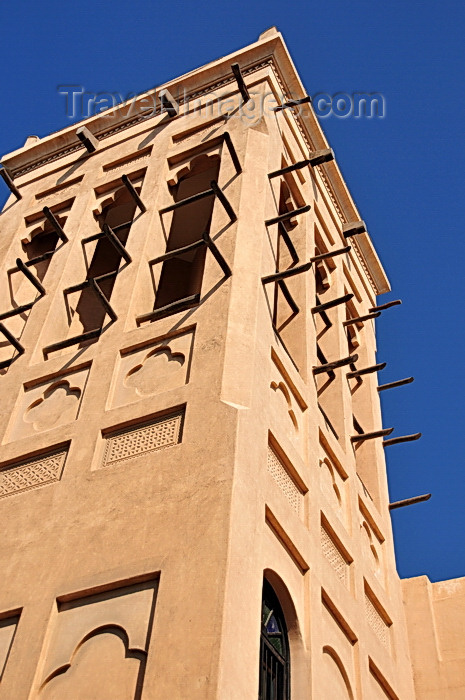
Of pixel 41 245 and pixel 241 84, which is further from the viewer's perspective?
pixel 41 245

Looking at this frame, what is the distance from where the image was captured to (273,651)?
6.07 m

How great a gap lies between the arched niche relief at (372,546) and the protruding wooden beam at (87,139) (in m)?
6.00

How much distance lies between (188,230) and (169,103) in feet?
5.40

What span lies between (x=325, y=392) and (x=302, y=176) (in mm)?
2955

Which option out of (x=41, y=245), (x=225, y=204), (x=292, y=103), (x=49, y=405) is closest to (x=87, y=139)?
(x=41, y=245)

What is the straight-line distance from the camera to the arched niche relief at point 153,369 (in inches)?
279

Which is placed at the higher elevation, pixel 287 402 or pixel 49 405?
pixel 287 402

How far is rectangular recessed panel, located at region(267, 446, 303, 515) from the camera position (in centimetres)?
680

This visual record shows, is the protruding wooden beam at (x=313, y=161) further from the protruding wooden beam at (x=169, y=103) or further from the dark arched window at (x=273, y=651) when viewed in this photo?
the dark arched window at (x=273, y=651)

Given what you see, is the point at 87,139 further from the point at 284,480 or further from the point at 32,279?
the point at 284,480

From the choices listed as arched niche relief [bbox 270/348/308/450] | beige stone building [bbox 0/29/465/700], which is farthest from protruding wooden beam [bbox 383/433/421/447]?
arched niche relief [bbox 270/348/308/450]

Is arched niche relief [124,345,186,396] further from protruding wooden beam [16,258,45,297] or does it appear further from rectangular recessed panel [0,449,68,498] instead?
protruding wooden beam [16,258,45,297]

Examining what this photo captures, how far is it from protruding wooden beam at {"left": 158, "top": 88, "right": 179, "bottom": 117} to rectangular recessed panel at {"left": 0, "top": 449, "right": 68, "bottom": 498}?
5708 millimetres

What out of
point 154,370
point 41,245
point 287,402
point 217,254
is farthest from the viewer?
point 41,245
